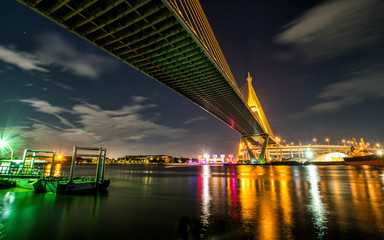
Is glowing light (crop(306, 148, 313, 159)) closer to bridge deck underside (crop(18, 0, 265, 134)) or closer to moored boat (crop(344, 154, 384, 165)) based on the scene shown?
moored boat (crop(344, 154, 384, 165))

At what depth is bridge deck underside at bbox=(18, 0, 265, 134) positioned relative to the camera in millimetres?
16016

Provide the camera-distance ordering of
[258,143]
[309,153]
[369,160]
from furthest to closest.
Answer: [309,153] → [258,143] → [369,160]

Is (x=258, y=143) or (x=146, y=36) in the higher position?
(x=146, y=36)

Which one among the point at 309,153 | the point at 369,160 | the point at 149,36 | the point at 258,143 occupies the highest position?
the point at 149,36

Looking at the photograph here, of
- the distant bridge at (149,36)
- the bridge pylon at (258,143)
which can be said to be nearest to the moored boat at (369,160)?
the bridge pylon at (258,143)

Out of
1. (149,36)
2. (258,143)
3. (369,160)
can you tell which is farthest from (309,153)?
(149,36)

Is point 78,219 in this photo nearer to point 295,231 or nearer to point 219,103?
point 295,231

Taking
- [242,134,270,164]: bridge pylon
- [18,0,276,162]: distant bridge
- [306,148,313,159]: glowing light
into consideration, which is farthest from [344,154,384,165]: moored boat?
[18,0,276,162]: distant bridge

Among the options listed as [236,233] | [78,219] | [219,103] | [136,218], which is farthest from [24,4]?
[219,103]

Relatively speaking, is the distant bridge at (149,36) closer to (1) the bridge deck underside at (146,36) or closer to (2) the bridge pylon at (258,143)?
(1) the bridge deck underside at (146,36)

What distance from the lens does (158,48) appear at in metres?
22.0

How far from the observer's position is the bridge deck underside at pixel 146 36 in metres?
16.0

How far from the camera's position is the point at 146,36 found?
19797 millimetres

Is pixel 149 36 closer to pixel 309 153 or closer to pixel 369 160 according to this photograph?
pixel 369 160
